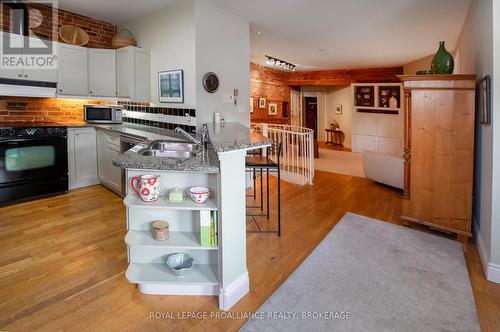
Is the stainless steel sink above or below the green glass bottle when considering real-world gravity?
below

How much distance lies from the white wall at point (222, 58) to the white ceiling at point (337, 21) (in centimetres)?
18

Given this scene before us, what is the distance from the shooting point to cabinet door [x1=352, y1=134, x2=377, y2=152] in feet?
30.7

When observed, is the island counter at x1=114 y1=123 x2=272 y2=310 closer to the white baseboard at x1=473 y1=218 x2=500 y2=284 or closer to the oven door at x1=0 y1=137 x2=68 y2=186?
the white baseboard at x1=473 y1=218 x2=500 y2=284

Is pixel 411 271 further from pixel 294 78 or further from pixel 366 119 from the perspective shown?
pixel 294 78

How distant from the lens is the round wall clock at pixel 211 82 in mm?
3834

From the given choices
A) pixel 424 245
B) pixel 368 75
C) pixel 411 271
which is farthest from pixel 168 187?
pixel 368 75

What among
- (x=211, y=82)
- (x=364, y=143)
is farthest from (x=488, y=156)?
(x=364, y=143)

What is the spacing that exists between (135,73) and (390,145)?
7516 mm

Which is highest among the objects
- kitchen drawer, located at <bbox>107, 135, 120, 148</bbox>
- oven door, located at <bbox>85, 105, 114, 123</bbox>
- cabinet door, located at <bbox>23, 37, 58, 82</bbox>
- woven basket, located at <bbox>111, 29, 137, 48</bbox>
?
woven basket, located at <bbox>111, 29, 137, 48</bbox>

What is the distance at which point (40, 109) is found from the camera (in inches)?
178

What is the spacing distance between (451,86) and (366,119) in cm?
680

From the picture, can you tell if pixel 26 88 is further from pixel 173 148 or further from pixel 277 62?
pixel 277 62

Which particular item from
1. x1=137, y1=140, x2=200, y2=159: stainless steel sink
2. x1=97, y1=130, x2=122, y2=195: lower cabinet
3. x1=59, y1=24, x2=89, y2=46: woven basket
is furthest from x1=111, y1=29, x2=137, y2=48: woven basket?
x1=137, y1=140, x2=200, y2=159: stainless steel sink

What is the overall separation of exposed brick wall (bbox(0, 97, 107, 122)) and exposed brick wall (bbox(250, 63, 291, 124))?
439cm
